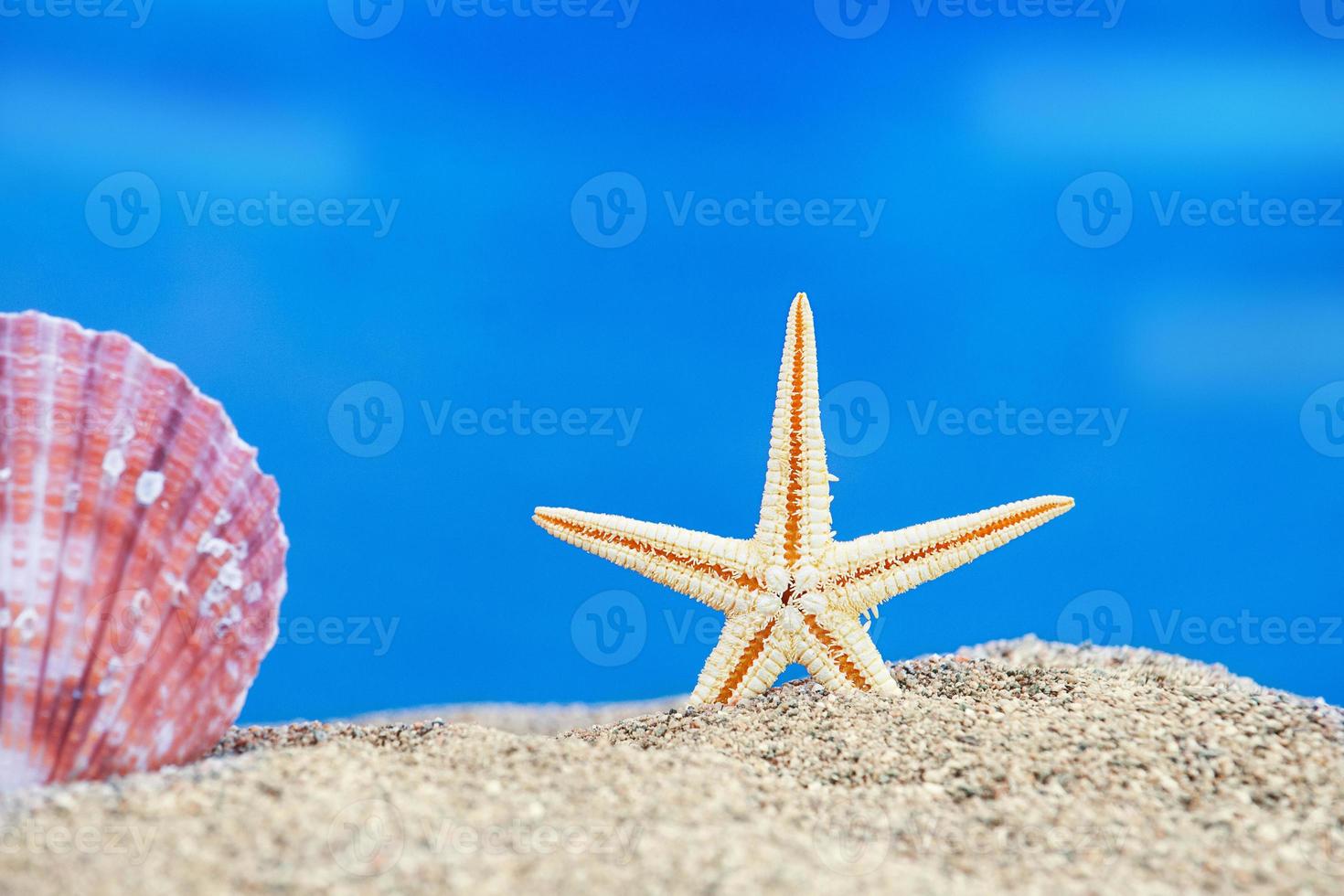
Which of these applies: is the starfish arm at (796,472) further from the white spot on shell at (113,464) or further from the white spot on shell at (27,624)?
the white spot on shell at (27,624)

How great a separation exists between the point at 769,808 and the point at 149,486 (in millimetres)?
1266

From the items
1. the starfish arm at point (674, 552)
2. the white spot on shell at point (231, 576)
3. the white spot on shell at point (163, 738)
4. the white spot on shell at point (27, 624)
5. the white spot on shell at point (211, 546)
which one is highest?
the starfish arm at point (674, 552)

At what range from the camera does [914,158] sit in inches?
140

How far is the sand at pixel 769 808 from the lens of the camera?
128 cm

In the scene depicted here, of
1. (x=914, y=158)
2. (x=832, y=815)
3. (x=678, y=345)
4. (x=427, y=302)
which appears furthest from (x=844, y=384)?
(x=832, y=815)

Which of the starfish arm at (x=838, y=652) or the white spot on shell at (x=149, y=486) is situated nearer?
the white spot on shell at (x=149, y=486)

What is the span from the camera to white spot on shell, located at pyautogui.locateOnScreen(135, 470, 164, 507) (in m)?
1.87

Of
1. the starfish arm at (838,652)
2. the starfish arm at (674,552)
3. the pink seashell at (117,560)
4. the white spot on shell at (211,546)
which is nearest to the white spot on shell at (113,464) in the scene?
the pink seashell at (117,560)

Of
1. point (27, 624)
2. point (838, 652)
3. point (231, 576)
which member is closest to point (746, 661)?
point (838, 652)

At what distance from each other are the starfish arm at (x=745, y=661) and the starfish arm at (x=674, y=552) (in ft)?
0.19

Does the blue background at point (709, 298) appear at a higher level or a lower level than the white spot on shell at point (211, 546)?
higher

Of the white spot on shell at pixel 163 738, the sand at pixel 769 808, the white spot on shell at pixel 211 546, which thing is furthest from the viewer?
the white spot on shell at pixel 211 546

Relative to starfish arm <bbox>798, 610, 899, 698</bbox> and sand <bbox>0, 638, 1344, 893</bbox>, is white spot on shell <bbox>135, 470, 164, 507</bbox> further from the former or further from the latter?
starfish arm <bbox>798, 610, 899, 698</bbox>

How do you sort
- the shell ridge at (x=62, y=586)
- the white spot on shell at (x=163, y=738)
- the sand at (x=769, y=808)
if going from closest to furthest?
the sand at (x=769, y=808)
the shell ridge at (x=62, y=586)
the white spot on shell at (x=163, y=738)
